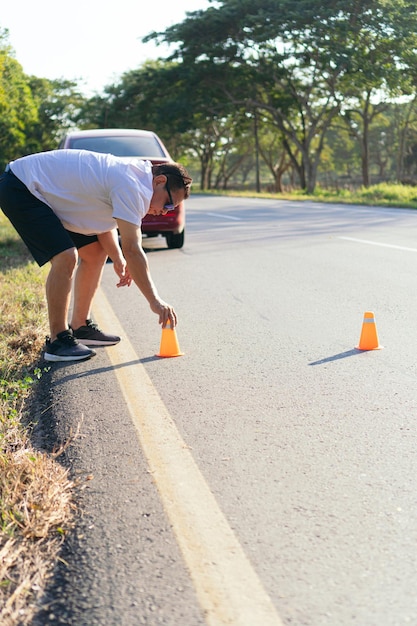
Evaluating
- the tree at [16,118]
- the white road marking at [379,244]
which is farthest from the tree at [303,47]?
the white road marking at [379,244]

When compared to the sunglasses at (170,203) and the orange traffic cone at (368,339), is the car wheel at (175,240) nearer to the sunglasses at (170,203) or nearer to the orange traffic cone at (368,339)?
the orange traffic cone at (368,339)

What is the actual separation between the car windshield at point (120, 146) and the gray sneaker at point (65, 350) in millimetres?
6504

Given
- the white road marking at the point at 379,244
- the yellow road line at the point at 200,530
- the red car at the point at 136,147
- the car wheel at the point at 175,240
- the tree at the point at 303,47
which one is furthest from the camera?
the tree at the point at 303,47

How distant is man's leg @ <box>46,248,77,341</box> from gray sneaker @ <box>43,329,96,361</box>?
54 mm

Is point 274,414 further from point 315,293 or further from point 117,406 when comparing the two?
point 315,293

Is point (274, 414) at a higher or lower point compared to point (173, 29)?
lower

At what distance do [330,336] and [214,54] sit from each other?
39169 millimetres

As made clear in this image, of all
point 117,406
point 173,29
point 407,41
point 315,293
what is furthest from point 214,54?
point 117,406

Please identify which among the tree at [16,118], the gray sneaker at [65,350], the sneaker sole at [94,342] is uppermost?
the tree at [16,118]

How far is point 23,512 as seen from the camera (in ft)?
9.41

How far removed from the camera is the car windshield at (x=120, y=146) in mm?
11555

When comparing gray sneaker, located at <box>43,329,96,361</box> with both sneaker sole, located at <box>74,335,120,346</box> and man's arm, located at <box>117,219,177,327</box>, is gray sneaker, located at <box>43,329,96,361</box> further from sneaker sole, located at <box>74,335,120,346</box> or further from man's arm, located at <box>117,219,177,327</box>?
man's arm, located at <box>117,219,177,327</box>

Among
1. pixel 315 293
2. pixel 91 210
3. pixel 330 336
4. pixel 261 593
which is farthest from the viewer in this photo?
pixel 315 293

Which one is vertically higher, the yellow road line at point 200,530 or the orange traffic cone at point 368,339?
the orange traffic cone at point 368,339
